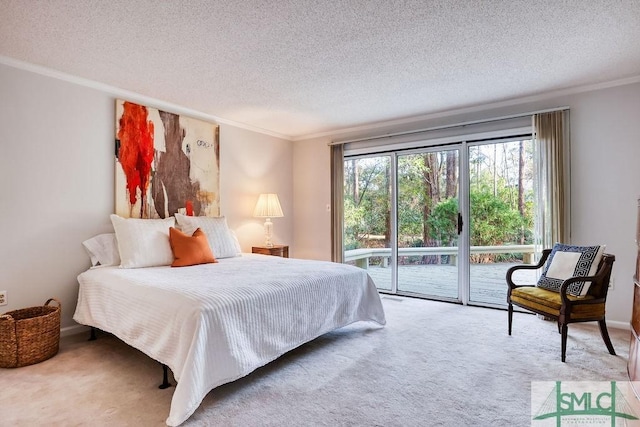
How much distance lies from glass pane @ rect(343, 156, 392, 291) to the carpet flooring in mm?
1842

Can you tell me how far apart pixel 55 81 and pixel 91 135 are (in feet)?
1.71

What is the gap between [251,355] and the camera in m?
2.21

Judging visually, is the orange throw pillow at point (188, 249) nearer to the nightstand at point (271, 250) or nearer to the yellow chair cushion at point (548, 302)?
the nightstand at point (271, 250)

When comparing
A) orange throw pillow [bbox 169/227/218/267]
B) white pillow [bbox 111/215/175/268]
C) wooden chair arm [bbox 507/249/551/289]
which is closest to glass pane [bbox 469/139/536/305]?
wooden chair arm [bbox 507/249/551/289]

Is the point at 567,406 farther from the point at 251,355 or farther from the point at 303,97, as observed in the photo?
the point at 303,97

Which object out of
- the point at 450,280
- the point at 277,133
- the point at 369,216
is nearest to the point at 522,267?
the point at 450,280

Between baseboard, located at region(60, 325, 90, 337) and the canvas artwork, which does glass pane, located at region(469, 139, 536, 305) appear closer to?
the canvas artwork

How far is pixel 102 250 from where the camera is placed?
3295 mm

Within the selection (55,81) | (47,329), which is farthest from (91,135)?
(47,329)

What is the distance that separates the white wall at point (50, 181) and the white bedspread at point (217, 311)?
36 centimetres

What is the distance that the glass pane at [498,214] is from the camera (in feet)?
13.1

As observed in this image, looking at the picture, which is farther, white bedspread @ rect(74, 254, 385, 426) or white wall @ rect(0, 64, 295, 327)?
white wall @ rect(0, 64, 295, 327)

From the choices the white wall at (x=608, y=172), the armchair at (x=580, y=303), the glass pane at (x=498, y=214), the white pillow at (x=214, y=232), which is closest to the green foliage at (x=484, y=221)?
the glass pane at (x=498, y=214)

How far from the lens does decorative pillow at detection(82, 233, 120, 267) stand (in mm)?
3264
